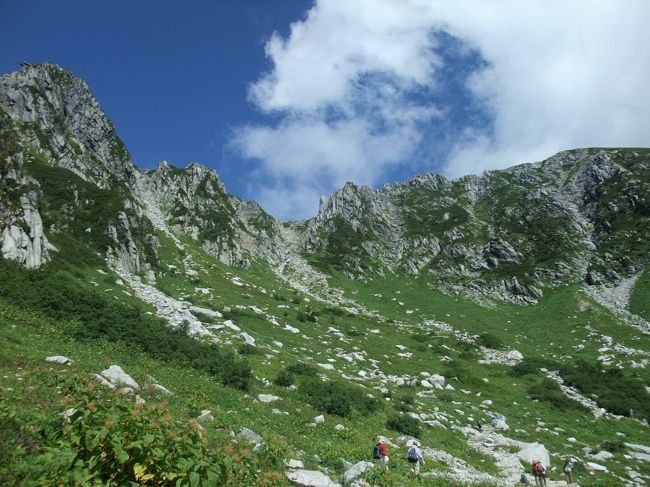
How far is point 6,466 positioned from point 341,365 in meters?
29.1

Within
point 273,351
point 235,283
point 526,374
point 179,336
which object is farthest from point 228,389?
point 235,283

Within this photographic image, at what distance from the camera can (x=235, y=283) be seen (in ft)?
189

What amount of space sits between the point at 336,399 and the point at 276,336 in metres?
16.6

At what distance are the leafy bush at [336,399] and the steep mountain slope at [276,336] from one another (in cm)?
14

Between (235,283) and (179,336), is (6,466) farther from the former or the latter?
(235,283)

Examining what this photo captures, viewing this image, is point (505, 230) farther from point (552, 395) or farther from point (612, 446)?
point (612, 446)

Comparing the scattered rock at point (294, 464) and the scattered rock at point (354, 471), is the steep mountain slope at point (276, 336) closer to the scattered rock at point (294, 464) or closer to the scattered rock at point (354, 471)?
the scattered rock at point (354, 471)

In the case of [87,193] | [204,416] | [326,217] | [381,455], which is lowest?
[204,416]

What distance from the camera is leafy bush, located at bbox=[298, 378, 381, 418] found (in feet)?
69.5

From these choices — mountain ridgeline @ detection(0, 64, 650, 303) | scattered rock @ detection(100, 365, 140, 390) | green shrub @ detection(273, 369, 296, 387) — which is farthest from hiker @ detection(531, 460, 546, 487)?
mountain ridgeline @ detection(0, 64, 650, 303)

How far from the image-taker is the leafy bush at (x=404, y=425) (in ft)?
69.9

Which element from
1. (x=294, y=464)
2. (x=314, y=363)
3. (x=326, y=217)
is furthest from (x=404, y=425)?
(x=326, y=217)

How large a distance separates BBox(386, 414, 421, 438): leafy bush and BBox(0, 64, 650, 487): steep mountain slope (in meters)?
0.10

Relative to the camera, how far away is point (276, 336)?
1481 inches
